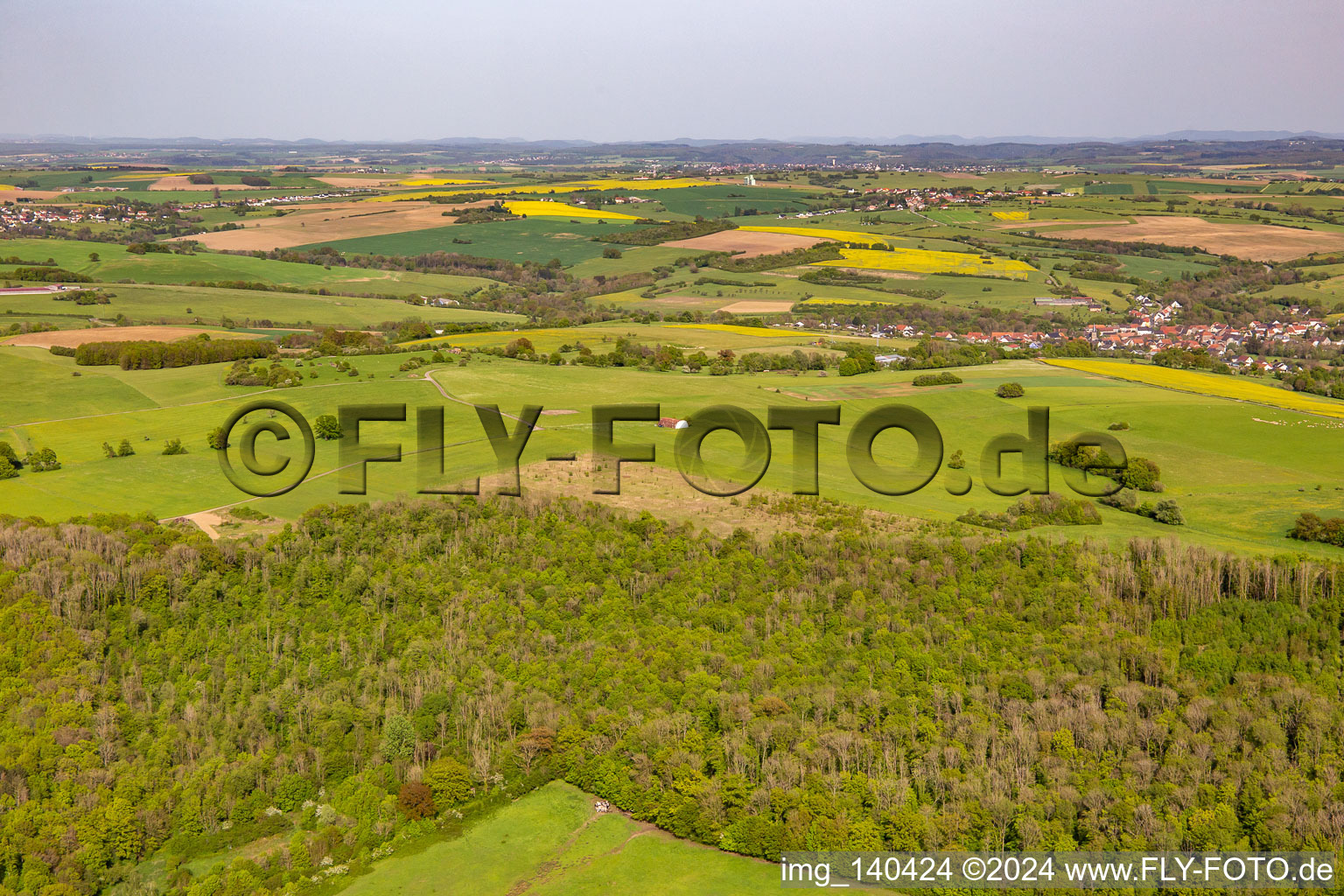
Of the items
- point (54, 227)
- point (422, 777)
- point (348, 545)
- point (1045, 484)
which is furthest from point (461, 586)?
point (54, 227)

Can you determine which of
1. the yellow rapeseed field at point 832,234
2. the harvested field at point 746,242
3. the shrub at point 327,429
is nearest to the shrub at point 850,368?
the shrub at point 327,429

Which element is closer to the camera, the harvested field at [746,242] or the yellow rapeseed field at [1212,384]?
the yellow rapeseed field at [1212,384]

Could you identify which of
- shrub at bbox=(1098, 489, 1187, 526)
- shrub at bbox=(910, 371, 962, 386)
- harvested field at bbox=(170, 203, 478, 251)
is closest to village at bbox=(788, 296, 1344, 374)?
shrub at bbox=(910, 371, 962, 386)

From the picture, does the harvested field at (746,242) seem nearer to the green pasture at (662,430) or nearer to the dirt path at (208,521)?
the green pasture at (662,430)

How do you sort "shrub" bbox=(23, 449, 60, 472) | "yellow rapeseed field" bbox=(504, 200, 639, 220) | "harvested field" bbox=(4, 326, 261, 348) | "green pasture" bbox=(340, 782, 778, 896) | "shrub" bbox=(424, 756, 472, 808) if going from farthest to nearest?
1. "yellow rapeseed field" bbox=(504, 200, 639, 220)
2. "harvested field" bbox=(4, 326, 261, 348)
3. "shrub" bbox=(23, 449, 60, 472)
4. "shrub" bbox=(424, 756, 472, 808)
5. "green pasture" bbox=(340, 782, 778, 896)

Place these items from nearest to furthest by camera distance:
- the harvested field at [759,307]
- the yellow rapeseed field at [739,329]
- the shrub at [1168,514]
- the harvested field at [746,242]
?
the shrub at [1168,514] → the yellow rapeseed field at [739,329] → the harvested field at [759,307] → the harvested field at [746,242]

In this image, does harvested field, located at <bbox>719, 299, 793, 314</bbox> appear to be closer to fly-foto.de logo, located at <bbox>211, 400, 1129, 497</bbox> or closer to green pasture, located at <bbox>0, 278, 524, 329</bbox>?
green pasture, located at <bbox>0, 278, 524, 329</bbox>
